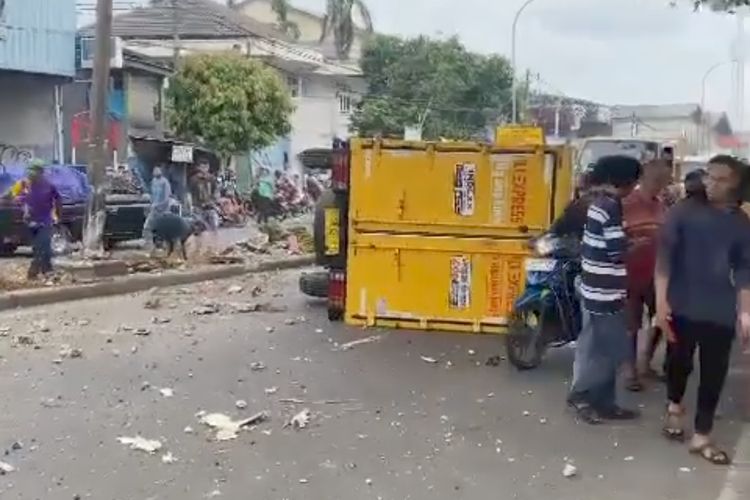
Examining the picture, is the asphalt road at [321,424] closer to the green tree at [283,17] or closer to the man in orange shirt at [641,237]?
the man in orange shirt at [641,237]

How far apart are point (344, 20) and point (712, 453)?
59950 millimetres

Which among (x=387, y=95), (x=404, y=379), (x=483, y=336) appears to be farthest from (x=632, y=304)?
(x=387, y=95)

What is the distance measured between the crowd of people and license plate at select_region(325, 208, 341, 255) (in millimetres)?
3417

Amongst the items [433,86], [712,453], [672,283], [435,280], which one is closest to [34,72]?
[435,280]

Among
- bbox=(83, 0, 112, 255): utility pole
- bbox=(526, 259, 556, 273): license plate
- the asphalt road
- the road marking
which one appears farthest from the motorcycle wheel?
bbox=(83, 0, 112, 255): utility pole

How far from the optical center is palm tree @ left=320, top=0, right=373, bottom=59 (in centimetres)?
6378

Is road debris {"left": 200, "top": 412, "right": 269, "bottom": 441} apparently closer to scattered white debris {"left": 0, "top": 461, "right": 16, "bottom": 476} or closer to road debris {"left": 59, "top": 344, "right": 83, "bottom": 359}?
scattered white debris {"left": 0, "top": 461, "right": 16, "bottom": 476}

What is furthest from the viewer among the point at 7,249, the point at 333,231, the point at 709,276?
the point at 7,249

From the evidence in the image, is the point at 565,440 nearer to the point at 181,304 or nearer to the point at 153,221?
the point at 181,304

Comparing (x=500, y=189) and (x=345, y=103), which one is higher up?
(x=345, y=103)

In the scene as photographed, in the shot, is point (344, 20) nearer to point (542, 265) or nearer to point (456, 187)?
point (456, 187)

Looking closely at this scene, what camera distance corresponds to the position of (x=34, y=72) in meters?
33.2

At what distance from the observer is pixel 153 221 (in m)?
20.9

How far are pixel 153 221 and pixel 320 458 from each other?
14.2 m
